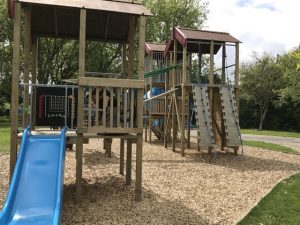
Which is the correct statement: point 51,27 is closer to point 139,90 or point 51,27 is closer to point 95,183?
point 139,90

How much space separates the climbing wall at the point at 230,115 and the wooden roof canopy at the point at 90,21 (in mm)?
5342

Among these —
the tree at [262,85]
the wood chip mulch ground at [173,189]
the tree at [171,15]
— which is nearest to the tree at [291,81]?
the tree at [262,85]

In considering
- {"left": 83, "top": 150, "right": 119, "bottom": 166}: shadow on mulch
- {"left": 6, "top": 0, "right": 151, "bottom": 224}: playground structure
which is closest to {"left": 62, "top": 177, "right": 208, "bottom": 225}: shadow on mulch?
{"left": 6, "top": 0, "right": 151, "bottom": 224}: playground structure

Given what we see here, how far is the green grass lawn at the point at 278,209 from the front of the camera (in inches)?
229

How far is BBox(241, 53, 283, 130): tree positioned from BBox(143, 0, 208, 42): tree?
8713mm

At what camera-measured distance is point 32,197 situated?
5.25m

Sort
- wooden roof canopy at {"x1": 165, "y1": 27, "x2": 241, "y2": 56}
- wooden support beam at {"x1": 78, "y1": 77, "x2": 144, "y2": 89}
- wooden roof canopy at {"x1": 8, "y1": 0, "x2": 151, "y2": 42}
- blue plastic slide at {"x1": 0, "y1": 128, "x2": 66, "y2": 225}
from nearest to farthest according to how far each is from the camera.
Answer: blue plastic slide at {"x1": 0, "y1": 128, "x2": 66, "y2": 225} < wooden support beam at {"x1": 78, "y1": 77, "x2": 144, "y2": 89} < wooden roof canopy at {"x1": 8, "y1": 0, "x2": 151, "y2": 42} < wooden roof canopy at {"x1": 165, "y1": 27, "x2": 241, "y2": 56}

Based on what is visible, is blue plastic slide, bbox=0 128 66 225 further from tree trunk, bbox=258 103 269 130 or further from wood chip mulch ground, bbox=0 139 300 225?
tree trunk, bbox=258 103 269 130

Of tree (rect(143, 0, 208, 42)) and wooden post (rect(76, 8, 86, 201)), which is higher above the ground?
tree (rect(143, 0, 208, 42))

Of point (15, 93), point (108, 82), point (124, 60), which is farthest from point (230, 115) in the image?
point (15, 93)

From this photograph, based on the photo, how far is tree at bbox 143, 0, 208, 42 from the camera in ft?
136

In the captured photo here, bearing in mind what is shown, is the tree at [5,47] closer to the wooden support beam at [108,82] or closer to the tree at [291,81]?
the tree at [291,81]

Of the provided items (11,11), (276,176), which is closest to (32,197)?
(11,11)

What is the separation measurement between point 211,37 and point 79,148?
27.5 ft
